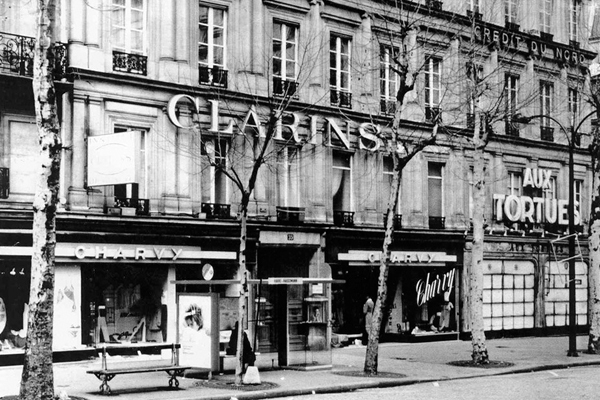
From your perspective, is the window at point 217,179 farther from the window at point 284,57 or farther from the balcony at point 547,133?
the balcony at point 547,133

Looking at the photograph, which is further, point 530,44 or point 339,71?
point 530,44

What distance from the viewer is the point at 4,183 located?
83.3ft

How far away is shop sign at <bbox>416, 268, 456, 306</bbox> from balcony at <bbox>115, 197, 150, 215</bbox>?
42.3 feet

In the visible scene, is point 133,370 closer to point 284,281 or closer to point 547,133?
point 284,281

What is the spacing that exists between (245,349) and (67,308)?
21.1 ft

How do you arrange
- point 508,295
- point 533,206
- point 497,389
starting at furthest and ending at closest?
point 533,206
point 508,295
point 497,389

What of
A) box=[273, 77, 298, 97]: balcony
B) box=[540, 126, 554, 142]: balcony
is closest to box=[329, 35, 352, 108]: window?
box=[273, 77, 298, 97]: balcony

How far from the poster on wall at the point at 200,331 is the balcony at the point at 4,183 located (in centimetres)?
638

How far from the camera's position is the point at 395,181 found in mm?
24844

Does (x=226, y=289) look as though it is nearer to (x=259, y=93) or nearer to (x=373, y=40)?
(x=259, y=93)

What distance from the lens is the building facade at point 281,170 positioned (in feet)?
84.9

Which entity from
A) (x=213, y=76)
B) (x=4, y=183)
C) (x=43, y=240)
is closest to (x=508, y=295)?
(x=213, y=76)

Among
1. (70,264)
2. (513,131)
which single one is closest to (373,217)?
(513,131)

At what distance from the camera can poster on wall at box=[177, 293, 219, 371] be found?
71.0 ft
